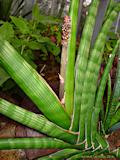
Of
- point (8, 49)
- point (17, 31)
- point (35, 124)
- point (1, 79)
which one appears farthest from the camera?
point (17, 31)

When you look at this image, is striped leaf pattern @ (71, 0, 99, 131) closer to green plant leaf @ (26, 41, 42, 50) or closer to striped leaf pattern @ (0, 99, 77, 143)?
striped leaf pattern @ (0, 99, 77, 143)

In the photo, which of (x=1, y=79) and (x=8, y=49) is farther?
(x=1, y=79)

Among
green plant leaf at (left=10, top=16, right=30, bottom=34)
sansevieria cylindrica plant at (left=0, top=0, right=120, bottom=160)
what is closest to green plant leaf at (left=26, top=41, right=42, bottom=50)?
green plant leaf at (left=10, top=16, right=30, bottom=34)

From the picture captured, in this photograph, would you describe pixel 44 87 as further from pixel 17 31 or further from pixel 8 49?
pixel 17 31

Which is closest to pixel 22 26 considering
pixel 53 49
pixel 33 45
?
pixel 33 45

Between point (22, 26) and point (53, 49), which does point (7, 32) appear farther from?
point (53, 49)

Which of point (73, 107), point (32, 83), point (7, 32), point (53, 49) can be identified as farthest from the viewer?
point (53, 49)

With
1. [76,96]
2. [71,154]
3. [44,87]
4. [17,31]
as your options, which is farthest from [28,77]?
[17,31]

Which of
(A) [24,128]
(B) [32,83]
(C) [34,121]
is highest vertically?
(B) [32,83]
